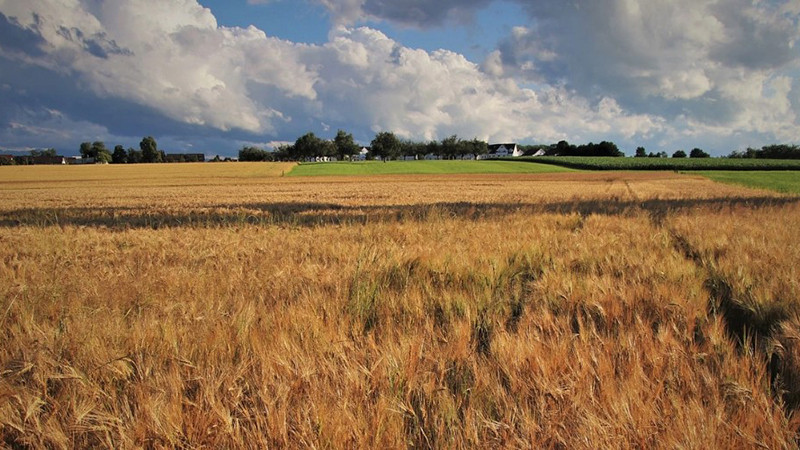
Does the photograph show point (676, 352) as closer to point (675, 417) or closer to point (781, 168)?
point (675, 417)

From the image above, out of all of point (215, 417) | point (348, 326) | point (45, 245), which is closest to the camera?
point (215, 417)

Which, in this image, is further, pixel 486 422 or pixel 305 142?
pixel 305 142

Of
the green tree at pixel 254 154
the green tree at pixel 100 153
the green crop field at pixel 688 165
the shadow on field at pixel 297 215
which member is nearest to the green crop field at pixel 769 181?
the shadow on field at pixel 297 215

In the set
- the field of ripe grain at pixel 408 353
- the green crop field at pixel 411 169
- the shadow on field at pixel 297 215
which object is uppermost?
the green crop field at pixel 411 169

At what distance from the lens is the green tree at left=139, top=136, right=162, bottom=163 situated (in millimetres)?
145100

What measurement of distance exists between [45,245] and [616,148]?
161m

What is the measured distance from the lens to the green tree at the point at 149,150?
145 m

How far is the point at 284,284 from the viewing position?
3539 mm

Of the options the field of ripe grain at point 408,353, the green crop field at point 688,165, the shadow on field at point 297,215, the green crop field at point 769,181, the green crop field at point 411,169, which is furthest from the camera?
the green crop field at point 688,165

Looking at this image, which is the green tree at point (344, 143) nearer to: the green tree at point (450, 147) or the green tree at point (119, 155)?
the green tree at point (450, 147)

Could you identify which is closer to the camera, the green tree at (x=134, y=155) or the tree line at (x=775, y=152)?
the tree line at (x=775, y=152)

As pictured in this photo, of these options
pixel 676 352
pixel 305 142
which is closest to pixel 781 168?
pixel 676 352

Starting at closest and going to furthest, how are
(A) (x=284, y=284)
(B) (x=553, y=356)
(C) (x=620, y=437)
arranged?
(C) (x=620, y=437) → (B) (x=553, y=356) → (A) (x=284, y=284)

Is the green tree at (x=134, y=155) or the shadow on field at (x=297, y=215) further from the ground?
the green tree at (x=134, y=155)
